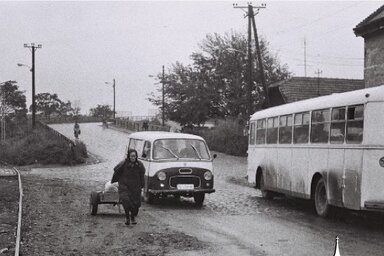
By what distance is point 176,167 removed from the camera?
56.1 ft

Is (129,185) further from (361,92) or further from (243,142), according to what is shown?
(243,142)

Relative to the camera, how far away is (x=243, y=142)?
46.7 meters

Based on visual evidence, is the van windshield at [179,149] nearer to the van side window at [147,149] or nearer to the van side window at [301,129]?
the van side window at [147,149]

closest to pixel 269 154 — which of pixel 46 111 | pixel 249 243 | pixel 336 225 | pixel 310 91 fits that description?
pixel 336 225

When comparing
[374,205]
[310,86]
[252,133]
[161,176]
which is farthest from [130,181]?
[310,86]

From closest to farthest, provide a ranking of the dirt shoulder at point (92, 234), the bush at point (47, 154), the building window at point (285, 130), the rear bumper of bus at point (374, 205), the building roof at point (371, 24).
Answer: the dirt shoulder at point (92, 234), the rear bumper of bus at point (374, 205), the building window at point (285, 130), the building roof at point (371, 24), the bush at point (47, 154)

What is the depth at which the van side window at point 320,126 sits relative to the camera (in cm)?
1438

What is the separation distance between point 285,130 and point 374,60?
14476 mm

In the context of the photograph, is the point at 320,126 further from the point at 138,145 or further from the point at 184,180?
the point at 138,145

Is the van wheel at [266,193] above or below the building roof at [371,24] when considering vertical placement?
below

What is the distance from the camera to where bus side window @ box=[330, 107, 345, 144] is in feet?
44.1

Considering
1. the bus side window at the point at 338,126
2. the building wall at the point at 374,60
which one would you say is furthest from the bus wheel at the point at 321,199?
the building wall at the point at 374,60

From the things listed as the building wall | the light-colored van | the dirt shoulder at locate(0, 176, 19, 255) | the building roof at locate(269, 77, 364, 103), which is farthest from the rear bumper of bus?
the building roof at locate(269, 77, 364, 103)

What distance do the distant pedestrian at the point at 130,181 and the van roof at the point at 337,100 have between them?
4.45 meters
